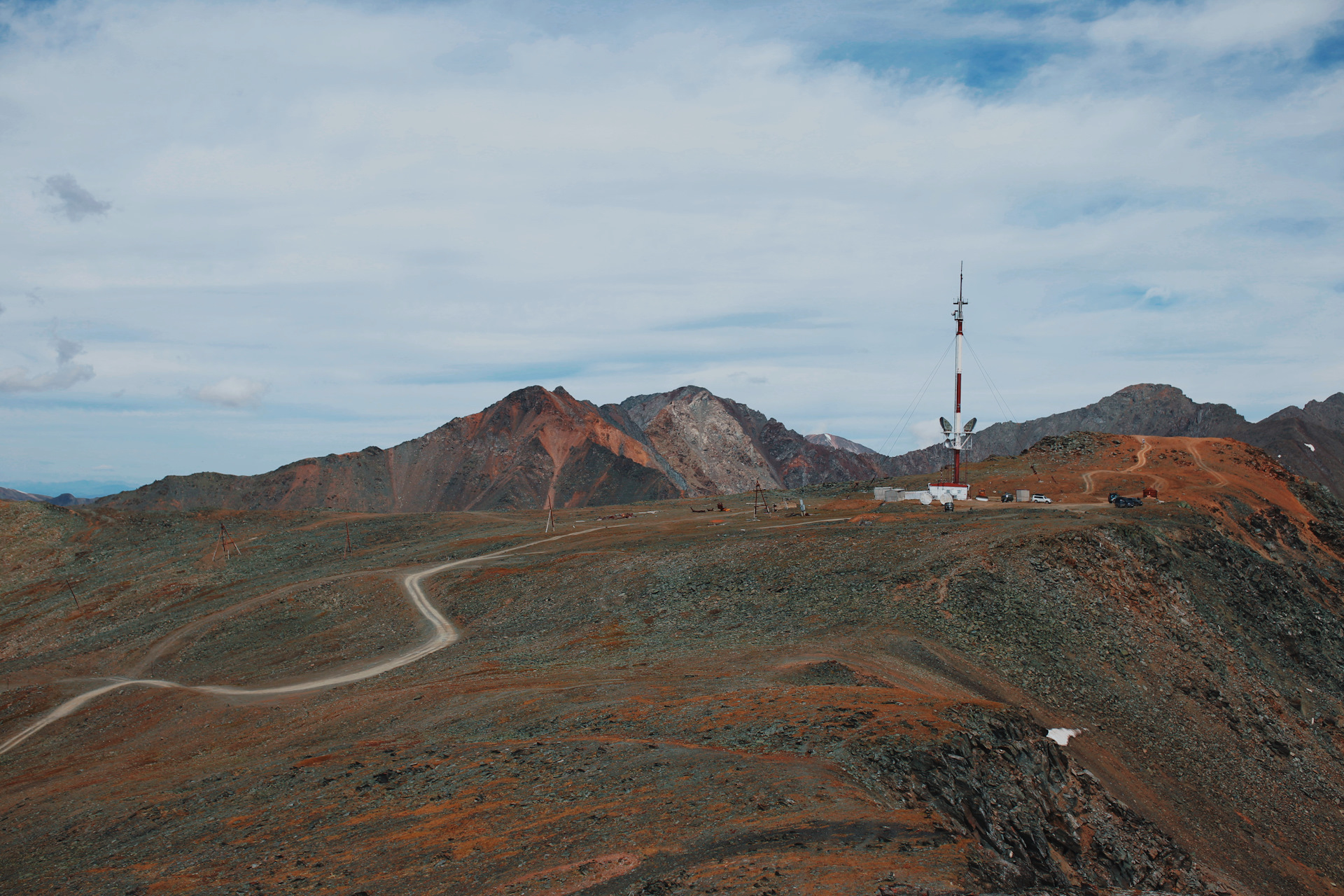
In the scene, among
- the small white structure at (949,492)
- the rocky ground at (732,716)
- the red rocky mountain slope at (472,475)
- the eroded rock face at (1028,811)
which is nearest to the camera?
the rocky ground at (732,716)

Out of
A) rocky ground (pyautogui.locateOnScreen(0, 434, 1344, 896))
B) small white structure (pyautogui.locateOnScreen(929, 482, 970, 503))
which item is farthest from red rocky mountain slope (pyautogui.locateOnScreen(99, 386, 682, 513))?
small white structure (pyautogui.locateOnScreen(929, 482, 970, 503))

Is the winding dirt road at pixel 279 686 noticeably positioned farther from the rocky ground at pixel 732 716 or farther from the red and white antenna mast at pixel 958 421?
the red and white antenna mast at pixel 958 421

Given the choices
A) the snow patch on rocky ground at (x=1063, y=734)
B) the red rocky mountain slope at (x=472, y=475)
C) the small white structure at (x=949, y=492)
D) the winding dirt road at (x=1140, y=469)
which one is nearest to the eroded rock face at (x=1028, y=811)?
the snow patch on rocky ground at (x=1063, y=734)

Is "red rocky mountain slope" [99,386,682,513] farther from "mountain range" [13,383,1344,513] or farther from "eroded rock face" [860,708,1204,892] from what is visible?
"eroded rock face" [860,708,1204,892]

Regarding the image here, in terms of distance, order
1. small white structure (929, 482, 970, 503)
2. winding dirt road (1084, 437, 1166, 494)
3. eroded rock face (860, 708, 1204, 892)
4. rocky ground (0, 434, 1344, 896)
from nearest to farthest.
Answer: rocky ground (0, 434, 1344, 896) < eroded rock face (860, 708, 1204, 892) < small white structure (929, 482, 970, 503) < winding dirt road (1084, 437, 1166, 494)

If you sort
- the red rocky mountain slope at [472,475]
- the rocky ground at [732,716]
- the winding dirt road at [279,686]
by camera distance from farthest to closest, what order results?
the red rocky mountain slope at [472,475] → the winding dirt road at [279,686] → the rocky ground at [732,716]

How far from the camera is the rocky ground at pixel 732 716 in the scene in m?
14.9

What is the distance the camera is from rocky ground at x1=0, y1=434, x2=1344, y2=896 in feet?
49.0

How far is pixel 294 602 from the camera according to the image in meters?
49.6

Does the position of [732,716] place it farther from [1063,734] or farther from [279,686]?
[279,686]

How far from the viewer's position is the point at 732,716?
69.2ft

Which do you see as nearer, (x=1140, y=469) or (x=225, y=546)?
(x=225, y=546)

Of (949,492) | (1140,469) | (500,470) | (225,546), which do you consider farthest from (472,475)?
(1140,469)

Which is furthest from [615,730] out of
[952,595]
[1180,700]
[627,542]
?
[627,542]
